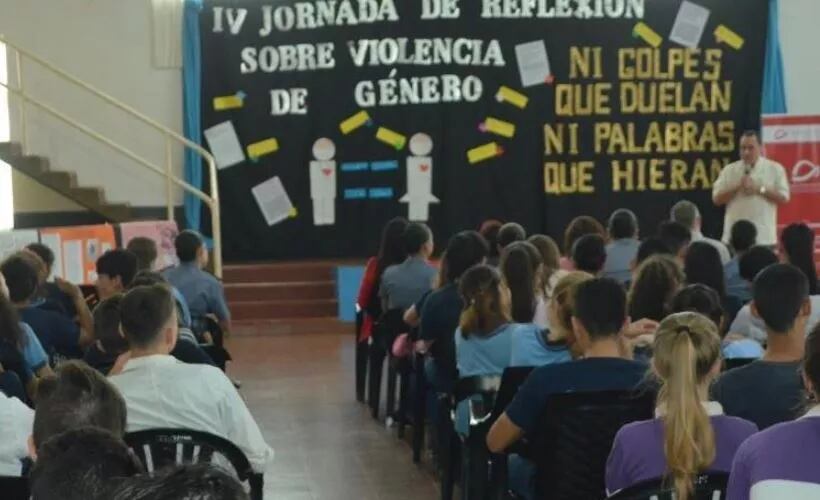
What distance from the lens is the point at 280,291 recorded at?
12.7 m

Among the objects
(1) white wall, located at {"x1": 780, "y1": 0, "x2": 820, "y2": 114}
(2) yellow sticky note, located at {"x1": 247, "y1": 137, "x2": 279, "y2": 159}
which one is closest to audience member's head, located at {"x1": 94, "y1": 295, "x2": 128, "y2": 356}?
(2) yellow sticky note, located at {"x1": 247, "y1": 137, "x2": 279, "y2": 159}

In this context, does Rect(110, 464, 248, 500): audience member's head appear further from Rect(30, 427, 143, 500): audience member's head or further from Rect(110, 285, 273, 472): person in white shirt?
Rect(110, 285, 273, 472): person in white shirt

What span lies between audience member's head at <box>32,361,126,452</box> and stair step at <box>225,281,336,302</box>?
31.6ft

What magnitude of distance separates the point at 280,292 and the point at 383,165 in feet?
5.37

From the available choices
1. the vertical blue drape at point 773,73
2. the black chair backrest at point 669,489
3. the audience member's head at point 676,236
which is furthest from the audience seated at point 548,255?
the vertical blue drape at point 773,73

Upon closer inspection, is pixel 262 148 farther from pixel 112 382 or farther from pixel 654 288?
pixel 112 382

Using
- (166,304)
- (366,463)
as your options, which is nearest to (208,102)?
(366,463)

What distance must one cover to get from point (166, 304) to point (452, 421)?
6.62 ft

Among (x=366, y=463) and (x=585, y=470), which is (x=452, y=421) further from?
(x=585, y=470)

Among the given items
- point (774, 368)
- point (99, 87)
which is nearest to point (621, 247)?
point (774, 368)

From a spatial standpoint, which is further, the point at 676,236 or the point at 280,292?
the point at 280,292

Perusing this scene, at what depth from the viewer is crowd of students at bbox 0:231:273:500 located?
1.92 m

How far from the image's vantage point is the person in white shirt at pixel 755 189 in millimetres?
11086

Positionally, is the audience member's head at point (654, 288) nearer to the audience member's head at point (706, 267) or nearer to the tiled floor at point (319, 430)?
the audience member's head at point (706, 267)
